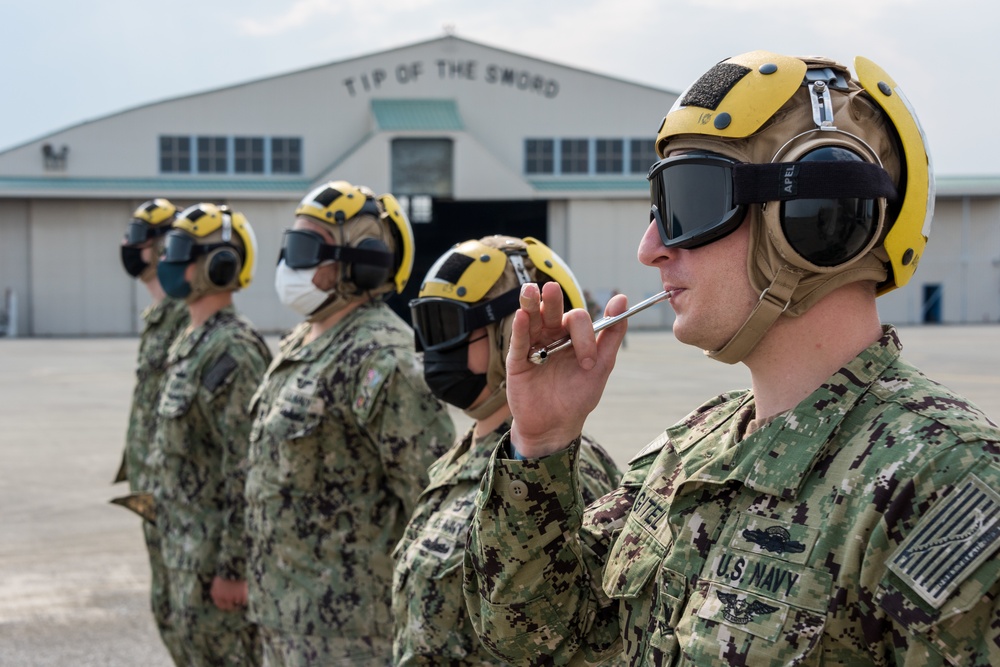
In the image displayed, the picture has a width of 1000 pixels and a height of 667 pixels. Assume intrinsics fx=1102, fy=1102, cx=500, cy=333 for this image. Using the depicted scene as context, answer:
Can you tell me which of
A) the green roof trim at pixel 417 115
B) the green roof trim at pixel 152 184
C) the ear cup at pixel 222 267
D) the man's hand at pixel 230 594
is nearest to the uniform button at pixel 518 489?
the man's hand at pixel 230 594

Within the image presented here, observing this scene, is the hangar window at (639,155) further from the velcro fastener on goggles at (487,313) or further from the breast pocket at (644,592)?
the breast pocket at (644,592)

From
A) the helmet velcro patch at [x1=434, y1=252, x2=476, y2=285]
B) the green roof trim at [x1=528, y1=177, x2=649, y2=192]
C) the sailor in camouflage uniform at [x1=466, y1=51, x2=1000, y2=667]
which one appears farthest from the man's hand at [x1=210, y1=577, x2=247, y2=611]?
the green roof trim at [x1=528, y1=177, x2=649, y2=192]

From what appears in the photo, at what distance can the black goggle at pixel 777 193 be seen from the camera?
169 centimetres

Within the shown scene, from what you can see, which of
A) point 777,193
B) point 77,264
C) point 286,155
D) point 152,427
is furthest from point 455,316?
point 77,264

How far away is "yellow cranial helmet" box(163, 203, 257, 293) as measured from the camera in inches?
237

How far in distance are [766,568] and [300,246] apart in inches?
136

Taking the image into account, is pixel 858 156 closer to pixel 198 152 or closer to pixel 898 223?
pixel 898 223

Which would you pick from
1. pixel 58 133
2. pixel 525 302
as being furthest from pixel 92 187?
pixel 525 302

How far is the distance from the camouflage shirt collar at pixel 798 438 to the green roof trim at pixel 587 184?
131 ft

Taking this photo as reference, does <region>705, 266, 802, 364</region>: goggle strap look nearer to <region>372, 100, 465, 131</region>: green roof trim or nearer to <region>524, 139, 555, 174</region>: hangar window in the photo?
<region>372, 100, 465, 131</region>: green roof trim

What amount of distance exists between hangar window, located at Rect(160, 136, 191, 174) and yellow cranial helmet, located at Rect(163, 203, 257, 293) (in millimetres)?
35960

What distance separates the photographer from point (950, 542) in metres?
1.46

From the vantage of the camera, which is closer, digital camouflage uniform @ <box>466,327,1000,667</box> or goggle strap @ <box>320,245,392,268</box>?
digital camouflage uniform @ <box>466,327,1000,667</box>

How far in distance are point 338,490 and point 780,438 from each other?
2.69 metres
